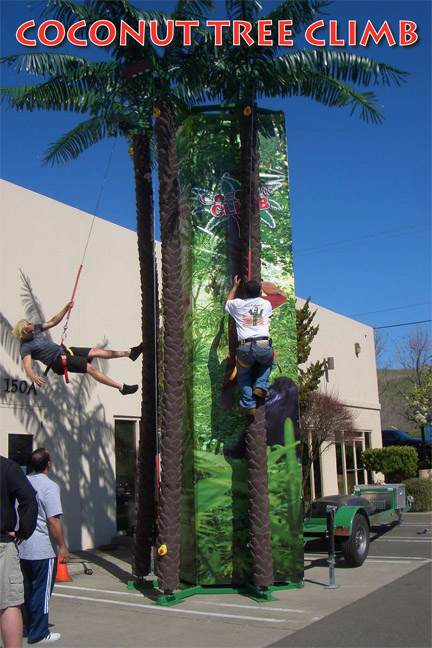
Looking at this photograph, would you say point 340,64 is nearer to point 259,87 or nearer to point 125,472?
point 259,87

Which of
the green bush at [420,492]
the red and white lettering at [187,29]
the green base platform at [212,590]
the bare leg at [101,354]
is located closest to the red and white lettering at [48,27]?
the red and white lettering at [187,29]

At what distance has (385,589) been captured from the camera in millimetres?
9469

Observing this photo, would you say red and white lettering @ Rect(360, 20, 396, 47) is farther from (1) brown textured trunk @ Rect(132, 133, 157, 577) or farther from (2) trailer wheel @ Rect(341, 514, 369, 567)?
(2) trailer wheel @ Rect(341, 514, 369, 567)

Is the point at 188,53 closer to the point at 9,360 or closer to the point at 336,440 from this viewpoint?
the point at 9,360

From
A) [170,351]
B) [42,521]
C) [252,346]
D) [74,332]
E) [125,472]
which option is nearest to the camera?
[42,521]

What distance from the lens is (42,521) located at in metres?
7.20

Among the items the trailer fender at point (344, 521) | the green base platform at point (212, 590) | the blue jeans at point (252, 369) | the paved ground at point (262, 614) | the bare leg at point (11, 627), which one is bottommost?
the paved ground at point (262, 614)

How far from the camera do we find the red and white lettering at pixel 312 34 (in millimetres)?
10516

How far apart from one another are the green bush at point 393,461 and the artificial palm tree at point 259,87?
1513cm

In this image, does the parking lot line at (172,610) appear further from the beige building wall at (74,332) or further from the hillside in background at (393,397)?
the hillside in background at (393,397)

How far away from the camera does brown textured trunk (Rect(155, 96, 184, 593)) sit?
912 centimetres

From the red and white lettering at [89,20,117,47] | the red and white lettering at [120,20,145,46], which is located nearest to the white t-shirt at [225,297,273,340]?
the red and white lettering at [120,20,145,46]

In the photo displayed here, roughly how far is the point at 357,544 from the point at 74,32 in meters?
9.19

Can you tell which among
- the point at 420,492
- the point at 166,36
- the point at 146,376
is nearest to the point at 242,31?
the point at 166,36
